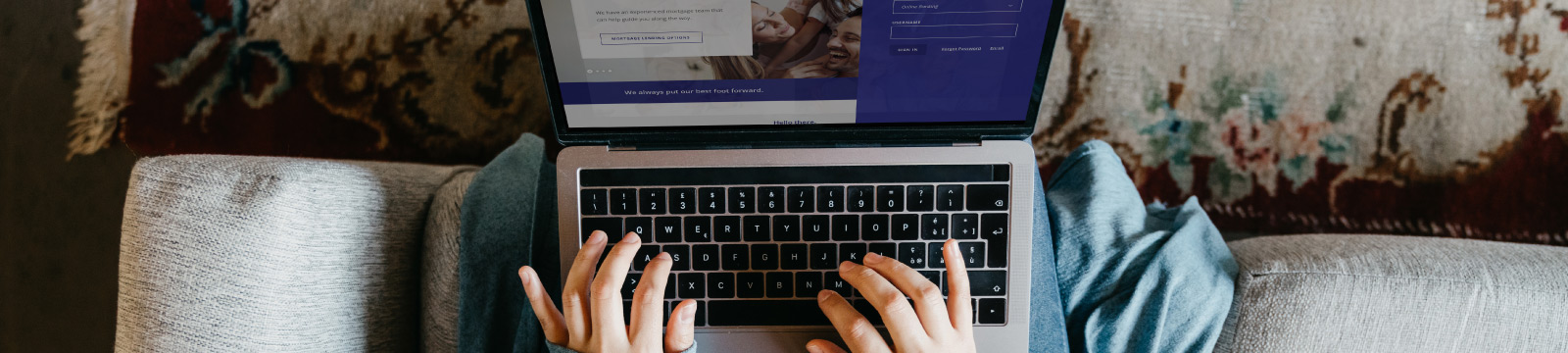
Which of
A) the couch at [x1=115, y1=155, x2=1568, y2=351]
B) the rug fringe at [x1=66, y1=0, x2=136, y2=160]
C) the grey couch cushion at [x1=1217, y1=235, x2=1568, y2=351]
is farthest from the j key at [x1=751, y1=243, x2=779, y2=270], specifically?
the rug fringe at [x1=66, y1=0, x2=136, y2=160]

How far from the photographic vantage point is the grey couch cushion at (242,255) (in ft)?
2.14

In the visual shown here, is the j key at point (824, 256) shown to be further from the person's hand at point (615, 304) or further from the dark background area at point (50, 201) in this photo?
the dark background area at point (50, 201)

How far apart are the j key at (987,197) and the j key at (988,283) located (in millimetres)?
65

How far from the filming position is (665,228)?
0.65 m

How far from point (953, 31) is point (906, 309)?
24cm

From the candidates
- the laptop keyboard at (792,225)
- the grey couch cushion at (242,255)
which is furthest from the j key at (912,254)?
the grey couch cushion at (242,255)

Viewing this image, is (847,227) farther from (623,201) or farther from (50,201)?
(50,201)

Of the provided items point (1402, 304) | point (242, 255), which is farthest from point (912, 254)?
point (242, 255)

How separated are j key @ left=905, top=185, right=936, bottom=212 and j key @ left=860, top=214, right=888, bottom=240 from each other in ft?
0.09

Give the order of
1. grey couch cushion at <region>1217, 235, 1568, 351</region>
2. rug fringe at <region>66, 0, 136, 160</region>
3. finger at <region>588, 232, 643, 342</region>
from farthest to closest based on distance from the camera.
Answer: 1. rug fringe at <region>66, 0, 136, 160</region>
2. grey couch cushion at <region>1217, 235, 1568, 351</region>
3. finger at <region>588, 232, 643, 342</region>

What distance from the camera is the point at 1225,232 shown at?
41.4 inches

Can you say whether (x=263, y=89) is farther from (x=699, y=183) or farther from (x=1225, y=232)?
(x=1225, y=232)

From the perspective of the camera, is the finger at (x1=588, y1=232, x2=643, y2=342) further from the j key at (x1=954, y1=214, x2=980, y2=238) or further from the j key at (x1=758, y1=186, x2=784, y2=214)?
the j key at (x1=954, y1=214, x2=980, y2=238)

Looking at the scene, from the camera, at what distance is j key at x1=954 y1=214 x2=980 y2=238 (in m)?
0.64
